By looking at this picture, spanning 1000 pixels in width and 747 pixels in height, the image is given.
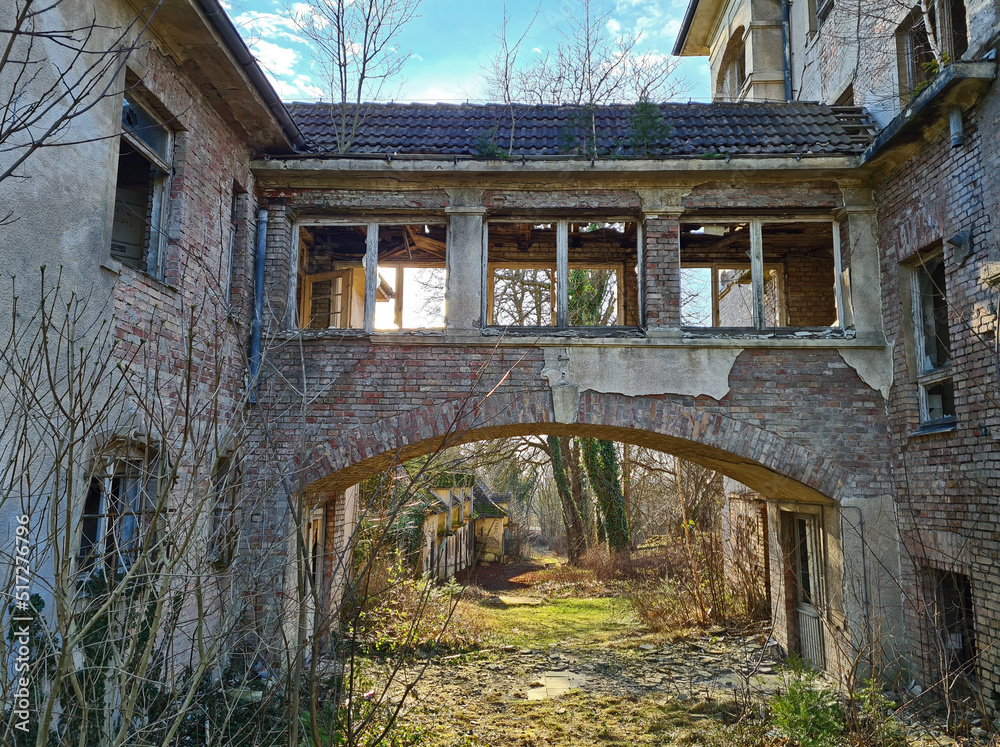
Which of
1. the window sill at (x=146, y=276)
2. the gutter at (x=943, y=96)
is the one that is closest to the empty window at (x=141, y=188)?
the window sill at (x=146, y=276)

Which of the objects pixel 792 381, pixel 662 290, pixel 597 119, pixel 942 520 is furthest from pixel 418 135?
pixel 942 520

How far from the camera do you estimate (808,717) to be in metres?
6.86

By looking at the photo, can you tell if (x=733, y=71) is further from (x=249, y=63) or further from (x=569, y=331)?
(x=249, y=63)

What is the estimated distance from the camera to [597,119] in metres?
10.0

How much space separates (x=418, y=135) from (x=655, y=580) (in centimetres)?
1066

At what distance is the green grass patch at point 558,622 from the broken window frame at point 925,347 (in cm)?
707

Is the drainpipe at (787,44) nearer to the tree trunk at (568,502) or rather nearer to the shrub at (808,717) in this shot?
the shrub at (808,717)

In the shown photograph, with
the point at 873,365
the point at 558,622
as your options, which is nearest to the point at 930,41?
the point at 873,365

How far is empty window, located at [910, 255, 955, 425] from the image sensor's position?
7879mm

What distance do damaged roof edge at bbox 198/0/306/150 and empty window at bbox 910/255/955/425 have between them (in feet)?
24.5

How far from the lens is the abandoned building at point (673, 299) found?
694 cm

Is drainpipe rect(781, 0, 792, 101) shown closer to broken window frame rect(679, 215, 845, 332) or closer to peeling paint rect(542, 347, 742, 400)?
broken window frame rect(679, 215, 845, 332)

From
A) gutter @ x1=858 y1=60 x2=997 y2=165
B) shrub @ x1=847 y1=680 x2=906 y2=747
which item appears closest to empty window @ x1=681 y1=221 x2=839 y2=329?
gutter @ x1=858 y1=60 x2=997 y2=165

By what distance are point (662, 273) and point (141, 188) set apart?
613 cm
